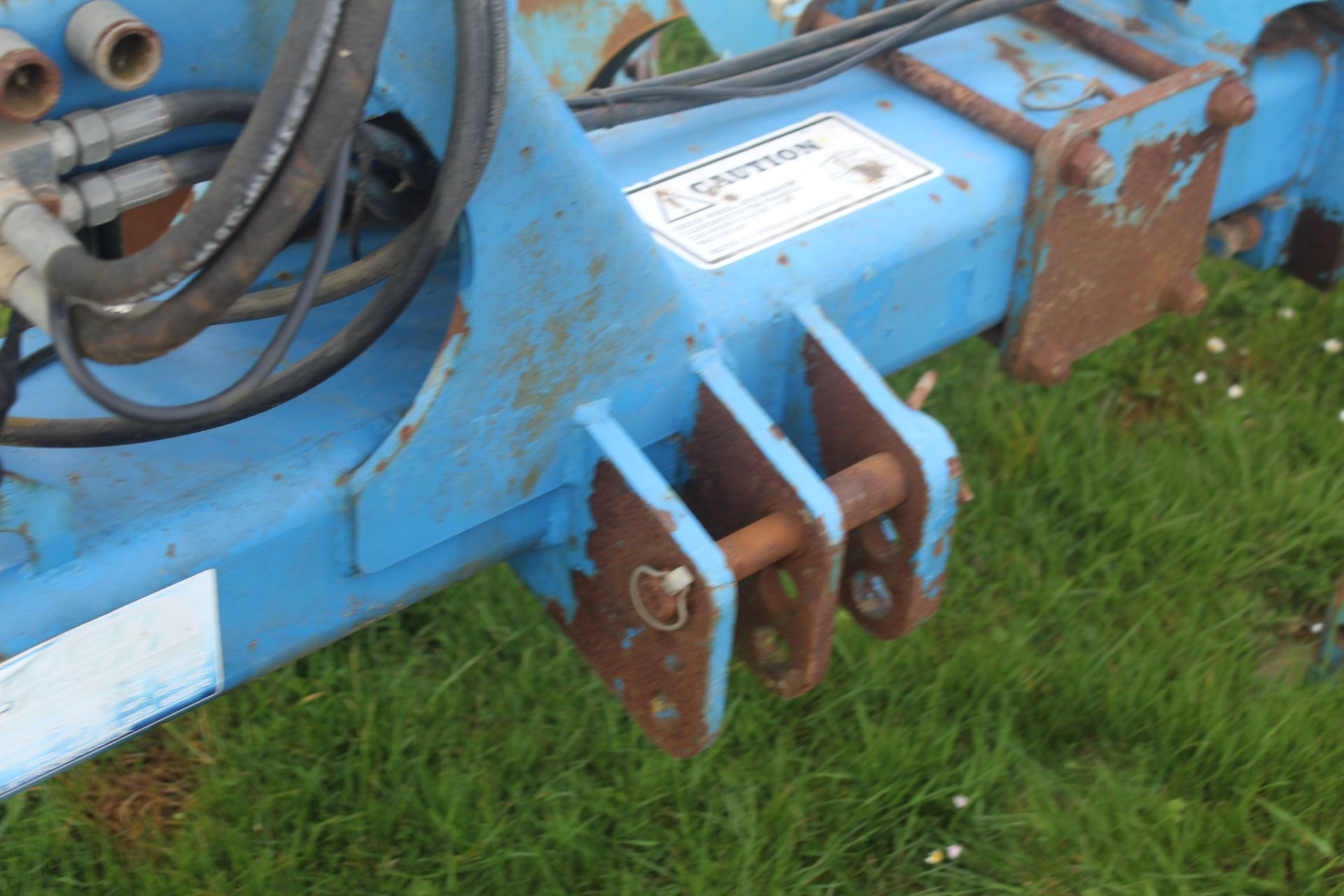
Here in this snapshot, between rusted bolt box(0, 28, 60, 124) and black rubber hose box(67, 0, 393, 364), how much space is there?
0.11 meters

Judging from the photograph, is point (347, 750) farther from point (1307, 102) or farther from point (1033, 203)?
point (1307, 102)

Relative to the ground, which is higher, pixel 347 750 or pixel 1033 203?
pixel 1033 203

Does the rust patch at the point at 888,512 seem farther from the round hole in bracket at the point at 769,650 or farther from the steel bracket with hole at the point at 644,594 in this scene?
the steel bracket with hole at the point at 644,594

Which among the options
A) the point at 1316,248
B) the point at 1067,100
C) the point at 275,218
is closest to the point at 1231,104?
the point at 1067,100

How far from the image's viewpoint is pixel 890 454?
52.7 inches

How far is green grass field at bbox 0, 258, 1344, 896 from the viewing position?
1.71 m

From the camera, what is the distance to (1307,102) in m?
1.87

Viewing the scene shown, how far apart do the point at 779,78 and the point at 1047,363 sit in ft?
1.56

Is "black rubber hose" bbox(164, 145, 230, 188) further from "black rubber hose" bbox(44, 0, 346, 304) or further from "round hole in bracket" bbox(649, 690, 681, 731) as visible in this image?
"round hole in bracket" bbox(649, 690, 681, 731)

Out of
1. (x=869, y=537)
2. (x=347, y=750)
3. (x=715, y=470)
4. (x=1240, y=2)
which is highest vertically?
(x=1240, y=2)

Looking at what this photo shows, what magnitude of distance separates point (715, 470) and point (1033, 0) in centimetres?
80

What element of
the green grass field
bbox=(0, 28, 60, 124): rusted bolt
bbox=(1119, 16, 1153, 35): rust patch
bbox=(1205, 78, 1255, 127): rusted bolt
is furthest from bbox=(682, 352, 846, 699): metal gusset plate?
bbox=(1119, 16, 1153, 35): rust patch

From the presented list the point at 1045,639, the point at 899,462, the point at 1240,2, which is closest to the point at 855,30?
the point at 1240,2

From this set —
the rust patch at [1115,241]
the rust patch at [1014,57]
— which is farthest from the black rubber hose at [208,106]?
the rust patch at [1014,57]
